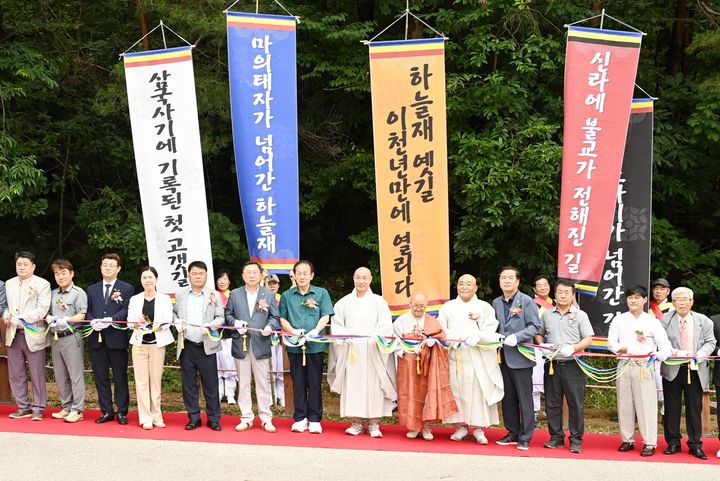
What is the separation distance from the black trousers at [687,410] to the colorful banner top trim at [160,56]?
19.0ft

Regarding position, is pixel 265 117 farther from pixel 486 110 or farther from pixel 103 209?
pixel 103 209

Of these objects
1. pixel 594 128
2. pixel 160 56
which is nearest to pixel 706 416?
pixel 594 128

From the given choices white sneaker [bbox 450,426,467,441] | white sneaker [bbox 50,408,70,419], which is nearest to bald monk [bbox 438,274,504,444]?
white sneaker [bbox 450,426,467,441]

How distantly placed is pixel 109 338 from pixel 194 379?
36.6 inches

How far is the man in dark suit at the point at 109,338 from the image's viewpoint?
7.85m

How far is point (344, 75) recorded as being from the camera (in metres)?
12.3

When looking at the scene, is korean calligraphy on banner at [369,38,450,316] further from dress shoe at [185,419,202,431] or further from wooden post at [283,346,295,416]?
dress shoe at [185,419,202,431]

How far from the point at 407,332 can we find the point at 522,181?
3932 millimetres

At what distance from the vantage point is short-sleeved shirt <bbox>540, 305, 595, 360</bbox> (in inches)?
286

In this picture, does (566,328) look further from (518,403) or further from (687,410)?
(687,410)

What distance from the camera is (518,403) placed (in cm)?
742

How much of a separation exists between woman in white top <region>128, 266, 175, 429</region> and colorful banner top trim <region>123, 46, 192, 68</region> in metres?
2.27

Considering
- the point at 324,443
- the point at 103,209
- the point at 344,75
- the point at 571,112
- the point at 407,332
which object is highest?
the point at 344,75

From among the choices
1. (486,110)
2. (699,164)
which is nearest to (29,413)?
(486,110)
